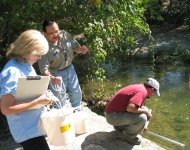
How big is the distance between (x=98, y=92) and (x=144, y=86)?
12.8 ft

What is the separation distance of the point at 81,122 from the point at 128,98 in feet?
2.36

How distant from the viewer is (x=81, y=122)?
6.11 metres

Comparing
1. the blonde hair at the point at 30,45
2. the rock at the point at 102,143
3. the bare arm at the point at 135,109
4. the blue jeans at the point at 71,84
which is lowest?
the rock at the point at 102,143

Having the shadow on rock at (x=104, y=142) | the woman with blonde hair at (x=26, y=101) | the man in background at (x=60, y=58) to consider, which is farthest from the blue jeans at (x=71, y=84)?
the woman with blonde hair at (x=26, y=101)

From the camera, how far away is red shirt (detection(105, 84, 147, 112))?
224 inches

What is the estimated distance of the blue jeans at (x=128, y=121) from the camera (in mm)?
5883

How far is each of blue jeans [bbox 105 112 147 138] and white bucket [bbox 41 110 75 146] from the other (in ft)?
5.82

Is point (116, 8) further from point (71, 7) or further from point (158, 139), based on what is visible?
point (158, 139)

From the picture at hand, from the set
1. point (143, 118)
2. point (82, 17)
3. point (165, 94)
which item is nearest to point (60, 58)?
point (143, 118)

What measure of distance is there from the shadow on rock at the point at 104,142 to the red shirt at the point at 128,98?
0.40 meters

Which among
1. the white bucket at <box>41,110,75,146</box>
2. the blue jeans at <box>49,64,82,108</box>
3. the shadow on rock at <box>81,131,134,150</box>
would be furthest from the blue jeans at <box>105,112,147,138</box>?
the white bucket at <box>41,110,75,146</box>

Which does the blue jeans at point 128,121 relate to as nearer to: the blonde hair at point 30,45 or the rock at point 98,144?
the rock at point 98,144

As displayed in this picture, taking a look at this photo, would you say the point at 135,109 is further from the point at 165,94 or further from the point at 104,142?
the point at 165,94

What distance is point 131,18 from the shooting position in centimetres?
812
